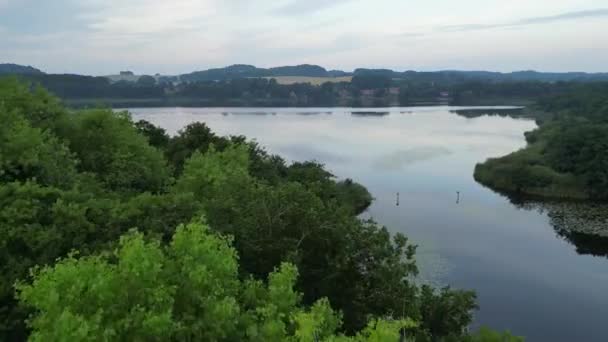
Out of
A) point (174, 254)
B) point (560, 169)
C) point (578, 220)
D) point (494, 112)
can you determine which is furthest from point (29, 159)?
point (494, 112)

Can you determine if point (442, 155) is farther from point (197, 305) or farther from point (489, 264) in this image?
point (197, 305)

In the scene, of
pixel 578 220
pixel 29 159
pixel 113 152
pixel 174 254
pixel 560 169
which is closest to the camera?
pixel 174 254

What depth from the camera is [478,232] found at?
→ 46719 mm

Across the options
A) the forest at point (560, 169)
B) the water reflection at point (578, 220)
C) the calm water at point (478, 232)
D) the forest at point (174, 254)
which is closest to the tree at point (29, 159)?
the forest at point (174, 254)

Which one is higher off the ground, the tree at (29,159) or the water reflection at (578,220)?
the tree at (29,159)

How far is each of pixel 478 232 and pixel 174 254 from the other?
129ft

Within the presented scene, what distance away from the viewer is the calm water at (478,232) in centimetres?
3109

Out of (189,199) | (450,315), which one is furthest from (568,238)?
(189,199)

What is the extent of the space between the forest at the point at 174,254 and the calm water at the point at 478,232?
39.7 ft

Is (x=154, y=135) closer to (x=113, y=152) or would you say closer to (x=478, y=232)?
(x=113, y=152)

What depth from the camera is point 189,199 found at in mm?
18859

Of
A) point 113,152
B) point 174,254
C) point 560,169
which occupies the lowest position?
point 560,169

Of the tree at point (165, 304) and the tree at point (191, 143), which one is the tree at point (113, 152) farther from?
the tree at point (165, 304)

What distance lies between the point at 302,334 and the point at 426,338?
29.3 ft
